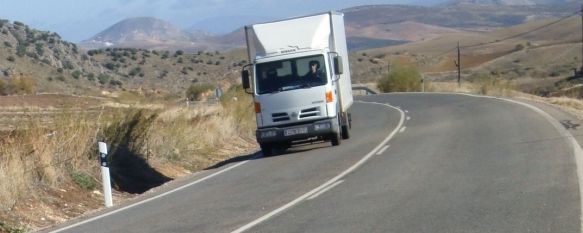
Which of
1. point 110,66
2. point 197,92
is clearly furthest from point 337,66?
point 110,66

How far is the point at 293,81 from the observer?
23031 millimetres

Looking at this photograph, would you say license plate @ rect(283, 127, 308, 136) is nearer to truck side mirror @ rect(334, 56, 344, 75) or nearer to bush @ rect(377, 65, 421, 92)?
truck side mirror @ rect(334, 56, 344, 75)

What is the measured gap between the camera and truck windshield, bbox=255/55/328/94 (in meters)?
23.0

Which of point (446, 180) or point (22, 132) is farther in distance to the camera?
point (22, 132)

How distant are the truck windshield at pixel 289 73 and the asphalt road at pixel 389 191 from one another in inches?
65.8

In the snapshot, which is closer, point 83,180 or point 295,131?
point 83,180

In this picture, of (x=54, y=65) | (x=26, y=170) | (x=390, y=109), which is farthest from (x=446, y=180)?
(x=54, y=65)

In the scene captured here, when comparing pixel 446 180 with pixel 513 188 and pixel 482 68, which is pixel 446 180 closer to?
pixel 513 188

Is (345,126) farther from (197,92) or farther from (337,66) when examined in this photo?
(197,92)

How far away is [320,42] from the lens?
23.6 metres

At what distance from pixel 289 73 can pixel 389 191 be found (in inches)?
368

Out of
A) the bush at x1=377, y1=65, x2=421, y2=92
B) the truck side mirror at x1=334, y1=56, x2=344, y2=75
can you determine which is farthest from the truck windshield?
the bush at x1=377, y1=65, x2=421, y2=92

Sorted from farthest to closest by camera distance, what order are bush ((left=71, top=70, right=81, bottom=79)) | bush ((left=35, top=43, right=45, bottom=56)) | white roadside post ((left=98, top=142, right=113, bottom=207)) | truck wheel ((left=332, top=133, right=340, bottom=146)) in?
bush ((left=35, top=43, right=45, bottom=56)) → bush ((left=71, top=70, right=81, bottom=79)) → truck wheel ((left=332, top=133, right=340, bottom=146)) → white roadside post ((left=98, top=142, right=113, bottom=207))

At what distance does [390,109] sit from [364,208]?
29.6 meters
